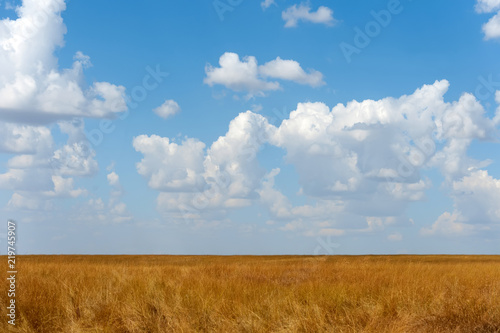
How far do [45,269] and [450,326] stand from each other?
16.6 metres

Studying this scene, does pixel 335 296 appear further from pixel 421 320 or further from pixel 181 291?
pixel 181 291

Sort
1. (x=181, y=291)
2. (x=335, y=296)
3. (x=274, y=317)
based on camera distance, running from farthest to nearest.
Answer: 1. (x=181, y=291)
2. (x=335, y=296)
3. (x=274, y=317)

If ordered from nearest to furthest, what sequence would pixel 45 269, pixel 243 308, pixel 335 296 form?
pixel 243 308, pixel 335 296, pixel 45 269

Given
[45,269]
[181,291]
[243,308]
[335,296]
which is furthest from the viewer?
[45,269]

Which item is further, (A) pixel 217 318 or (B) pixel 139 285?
(B) pixel 139 285

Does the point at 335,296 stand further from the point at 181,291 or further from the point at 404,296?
the point at 181,291

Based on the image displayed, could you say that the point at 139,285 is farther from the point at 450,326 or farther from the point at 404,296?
the point at 450,326

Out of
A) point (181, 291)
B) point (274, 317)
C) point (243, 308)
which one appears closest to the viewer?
point (274, 317)

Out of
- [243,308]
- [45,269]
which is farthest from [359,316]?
[45,269]

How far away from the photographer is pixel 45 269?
19484mm

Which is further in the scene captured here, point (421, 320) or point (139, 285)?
point (139, 285)

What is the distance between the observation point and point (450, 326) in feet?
33.0

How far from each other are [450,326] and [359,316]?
206 centimetres

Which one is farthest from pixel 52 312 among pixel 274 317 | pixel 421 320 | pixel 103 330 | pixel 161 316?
pixel 421 320
